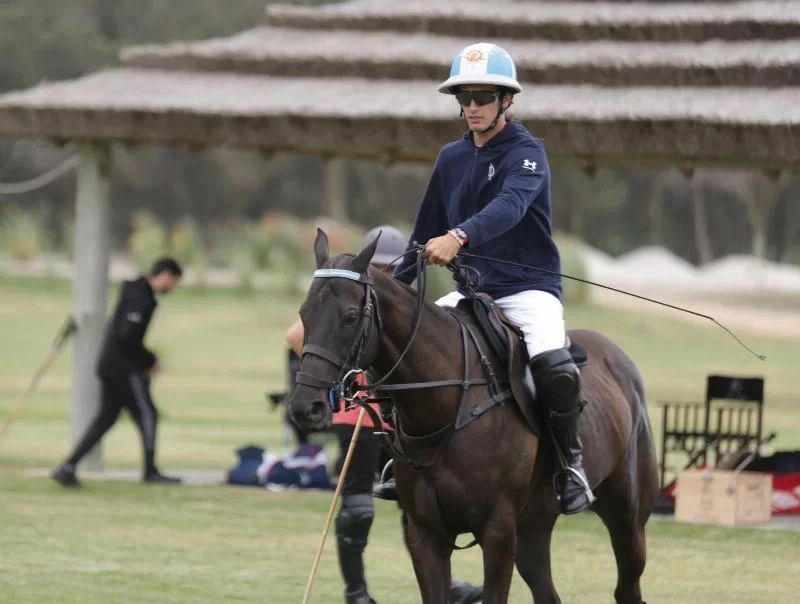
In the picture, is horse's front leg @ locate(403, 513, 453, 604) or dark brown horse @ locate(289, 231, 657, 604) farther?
horse's front leg @ locate(403, 513, 453, 604)

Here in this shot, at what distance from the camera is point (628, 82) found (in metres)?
14.1

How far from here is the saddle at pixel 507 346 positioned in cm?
661

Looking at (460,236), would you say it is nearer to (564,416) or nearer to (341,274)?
(341,274)

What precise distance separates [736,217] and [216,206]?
21158 mm

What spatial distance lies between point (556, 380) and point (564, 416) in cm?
16

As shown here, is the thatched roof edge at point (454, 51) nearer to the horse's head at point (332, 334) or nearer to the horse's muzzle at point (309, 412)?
the horse's head at point (332, 334)

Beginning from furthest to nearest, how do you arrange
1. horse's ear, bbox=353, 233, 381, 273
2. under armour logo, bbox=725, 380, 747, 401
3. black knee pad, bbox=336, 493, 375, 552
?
1. under armour logo, bbox=725, 380, 747, 401
2. black knee pad, bbox=336, 493, 375, 552
3. horse's ear, bbox=353, 233, 381, 273

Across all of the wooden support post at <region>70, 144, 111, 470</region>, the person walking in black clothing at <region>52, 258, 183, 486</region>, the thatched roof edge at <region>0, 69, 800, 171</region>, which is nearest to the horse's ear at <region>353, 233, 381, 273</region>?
the thatched roof edge at <region>0, 69, 800, 171</region>

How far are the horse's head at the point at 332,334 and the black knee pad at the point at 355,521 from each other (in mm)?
2593

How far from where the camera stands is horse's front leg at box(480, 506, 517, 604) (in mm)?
6324

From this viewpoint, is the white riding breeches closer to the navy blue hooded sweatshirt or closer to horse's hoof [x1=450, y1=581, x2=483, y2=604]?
the navy blue hooded sweatshirt

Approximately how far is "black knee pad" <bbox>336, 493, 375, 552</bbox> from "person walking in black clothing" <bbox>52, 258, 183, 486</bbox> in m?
5.88

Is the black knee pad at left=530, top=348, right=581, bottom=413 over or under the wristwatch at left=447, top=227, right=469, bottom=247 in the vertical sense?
under

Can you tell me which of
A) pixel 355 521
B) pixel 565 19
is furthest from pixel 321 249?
pixel 565 19
